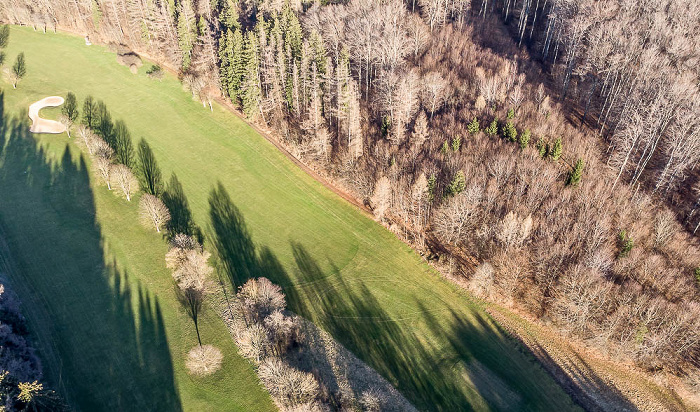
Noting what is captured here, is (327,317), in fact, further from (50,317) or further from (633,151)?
(633,151)

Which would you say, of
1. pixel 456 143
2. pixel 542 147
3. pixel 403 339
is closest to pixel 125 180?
pixel 403 339

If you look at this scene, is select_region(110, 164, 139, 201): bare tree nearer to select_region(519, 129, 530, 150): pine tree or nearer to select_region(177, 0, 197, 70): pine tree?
select_region(177, 0, 197, 70): pine tree

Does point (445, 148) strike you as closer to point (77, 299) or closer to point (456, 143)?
point (456, 143)

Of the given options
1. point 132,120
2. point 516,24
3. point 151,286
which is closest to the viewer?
point 151,286

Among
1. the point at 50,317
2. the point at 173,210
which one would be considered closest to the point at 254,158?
the point at 173,210

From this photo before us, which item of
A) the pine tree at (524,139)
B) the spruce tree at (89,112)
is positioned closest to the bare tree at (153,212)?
the spruce tree at (89,112)

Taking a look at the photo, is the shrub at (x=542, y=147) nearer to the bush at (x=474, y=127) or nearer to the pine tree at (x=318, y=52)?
the bush at (x=474, y=127)
